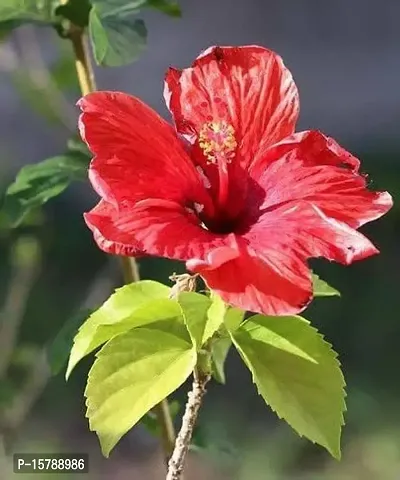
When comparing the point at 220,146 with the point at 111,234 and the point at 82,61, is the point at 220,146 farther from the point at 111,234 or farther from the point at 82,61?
the point at 82,61

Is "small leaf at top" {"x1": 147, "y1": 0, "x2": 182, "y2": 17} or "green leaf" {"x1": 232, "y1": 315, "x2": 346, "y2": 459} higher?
"small leaf at top" {"x1": 147, "y1": 0, "x2": 182, "y2": 17}

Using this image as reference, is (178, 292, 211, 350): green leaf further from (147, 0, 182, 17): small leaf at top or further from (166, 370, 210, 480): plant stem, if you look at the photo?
(147, 0, 182, 17): small leaf at top

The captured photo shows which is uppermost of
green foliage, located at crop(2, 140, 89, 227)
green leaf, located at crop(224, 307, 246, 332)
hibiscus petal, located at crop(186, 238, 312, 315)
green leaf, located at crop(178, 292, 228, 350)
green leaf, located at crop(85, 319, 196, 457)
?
hibiscus petal, located at crop(186, 238, 312, 315)

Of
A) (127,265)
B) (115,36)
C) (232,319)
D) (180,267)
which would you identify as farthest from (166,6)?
(180,267)

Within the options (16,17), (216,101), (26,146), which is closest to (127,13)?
(16,17)

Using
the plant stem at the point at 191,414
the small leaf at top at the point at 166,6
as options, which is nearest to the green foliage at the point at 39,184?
the small leaf at top at the point at 166,6

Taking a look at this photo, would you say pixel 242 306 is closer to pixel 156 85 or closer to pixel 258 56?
pixel 258 56

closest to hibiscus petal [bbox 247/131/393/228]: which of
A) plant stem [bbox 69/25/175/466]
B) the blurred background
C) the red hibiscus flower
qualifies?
the red hibiscus flower
